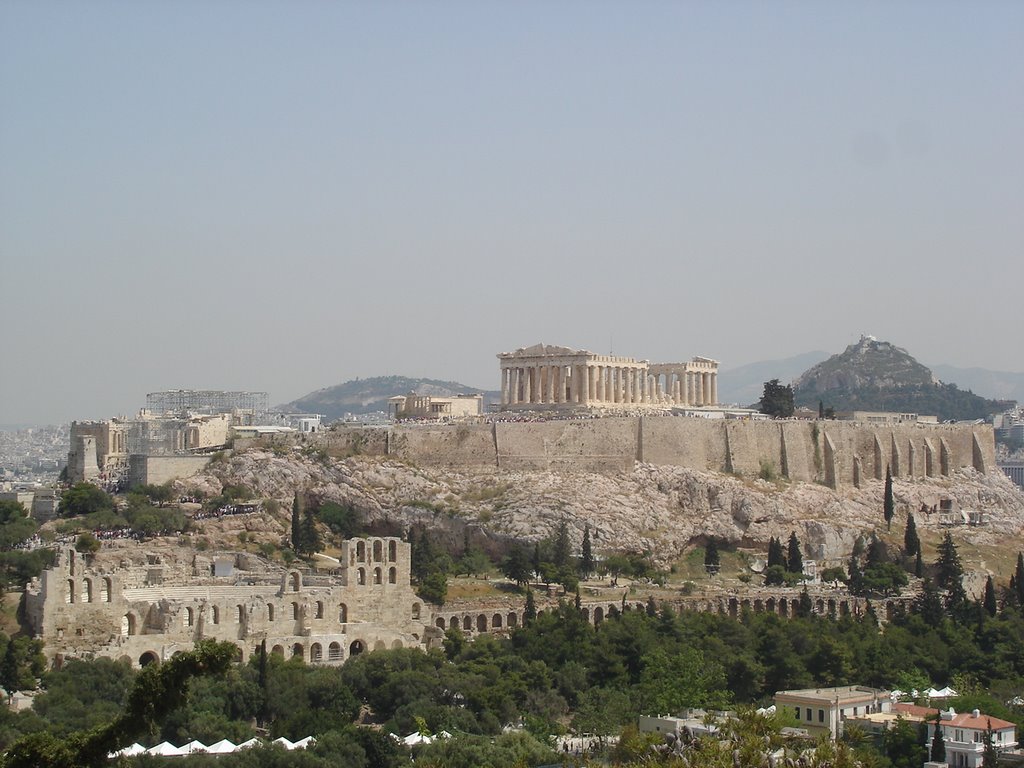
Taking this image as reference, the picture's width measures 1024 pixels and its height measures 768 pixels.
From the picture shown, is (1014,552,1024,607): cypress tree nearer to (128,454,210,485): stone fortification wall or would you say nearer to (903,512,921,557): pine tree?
(903,512,921,557): pine tree

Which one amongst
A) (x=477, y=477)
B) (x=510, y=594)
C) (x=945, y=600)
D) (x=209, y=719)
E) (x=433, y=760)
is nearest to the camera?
(x=433, y=760)

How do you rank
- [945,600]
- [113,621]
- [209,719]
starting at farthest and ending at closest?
[945,600], [113,621], [209,719]

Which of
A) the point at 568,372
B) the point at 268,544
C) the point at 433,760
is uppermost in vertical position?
the point at 568,372

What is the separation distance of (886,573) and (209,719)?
1384 inches

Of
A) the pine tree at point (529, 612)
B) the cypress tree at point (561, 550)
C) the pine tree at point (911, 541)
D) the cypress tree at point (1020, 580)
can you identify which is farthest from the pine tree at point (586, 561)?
the cypress tree at point (1020, 580)

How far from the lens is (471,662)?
61688mm

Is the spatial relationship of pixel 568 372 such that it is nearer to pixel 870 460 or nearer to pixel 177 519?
pixel 870 460

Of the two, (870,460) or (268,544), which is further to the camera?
(870,460)

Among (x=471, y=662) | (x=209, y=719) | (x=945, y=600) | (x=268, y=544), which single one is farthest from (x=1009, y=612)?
(x=209, y=719)

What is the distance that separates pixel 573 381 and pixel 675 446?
23.1 feet

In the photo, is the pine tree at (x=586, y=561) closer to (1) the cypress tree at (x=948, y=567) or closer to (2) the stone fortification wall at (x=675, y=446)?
(2) the stone fortification wall at (x=675, y=446)

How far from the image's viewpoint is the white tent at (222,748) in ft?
167

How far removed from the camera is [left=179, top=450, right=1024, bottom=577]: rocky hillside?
80250 mm

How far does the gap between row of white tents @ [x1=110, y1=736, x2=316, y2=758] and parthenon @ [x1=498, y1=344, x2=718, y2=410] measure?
41.5 meters
